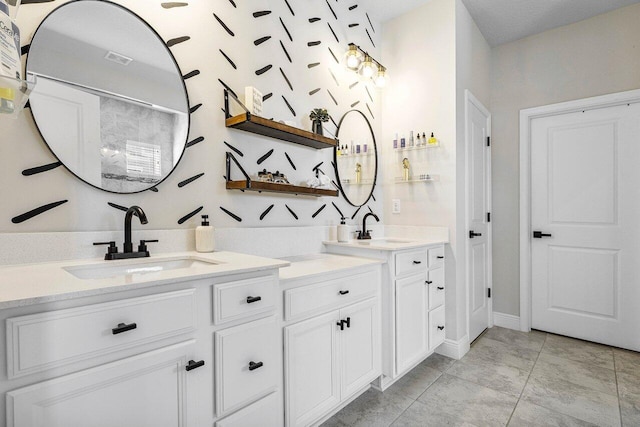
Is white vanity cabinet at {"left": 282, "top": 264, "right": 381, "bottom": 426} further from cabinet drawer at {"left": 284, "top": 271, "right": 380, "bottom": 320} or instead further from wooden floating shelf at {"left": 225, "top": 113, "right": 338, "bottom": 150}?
wooden floating shelf at {"left": 225, "top": 113, "right": 338, "bottom": 150}

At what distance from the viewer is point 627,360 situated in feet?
8.30

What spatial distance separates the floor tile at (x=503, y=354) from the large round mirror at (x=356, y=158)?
1.56 m

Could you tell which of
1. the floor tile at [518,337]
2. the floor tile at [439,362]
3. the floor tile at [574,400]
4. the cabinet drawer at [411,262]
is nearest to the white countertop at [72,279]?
the cabinet drawer at [411,262]

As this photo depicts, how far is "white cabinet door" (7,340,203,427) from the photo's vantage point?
0.77 metres

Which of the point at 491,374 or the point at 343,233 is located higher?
the point at 343,233

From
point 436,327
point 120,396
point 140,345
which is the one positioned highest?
point 140,345

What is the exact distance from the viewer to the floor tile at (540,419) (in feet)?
5.71

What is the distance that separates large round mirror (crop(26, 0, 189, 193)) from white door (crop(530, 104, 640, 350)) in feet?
10.7

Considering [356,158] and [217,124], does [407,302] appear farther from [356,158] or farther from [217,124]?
[217,124]

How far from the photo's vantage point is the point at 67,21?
1.31 meters

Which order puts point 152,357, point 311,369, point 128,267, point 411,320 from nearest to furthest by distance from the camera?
point 152,357
point 128,267
point 311,369
point 411,320

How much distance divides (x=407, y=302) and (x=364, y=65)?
1.92 m

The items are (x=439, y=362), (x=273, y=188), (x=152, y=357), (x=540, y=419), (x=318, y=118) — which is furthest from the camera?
(x=439, y=362)

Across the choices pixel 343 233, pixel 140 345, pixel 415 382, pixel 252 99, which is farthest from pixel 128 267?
pixel 415 382
